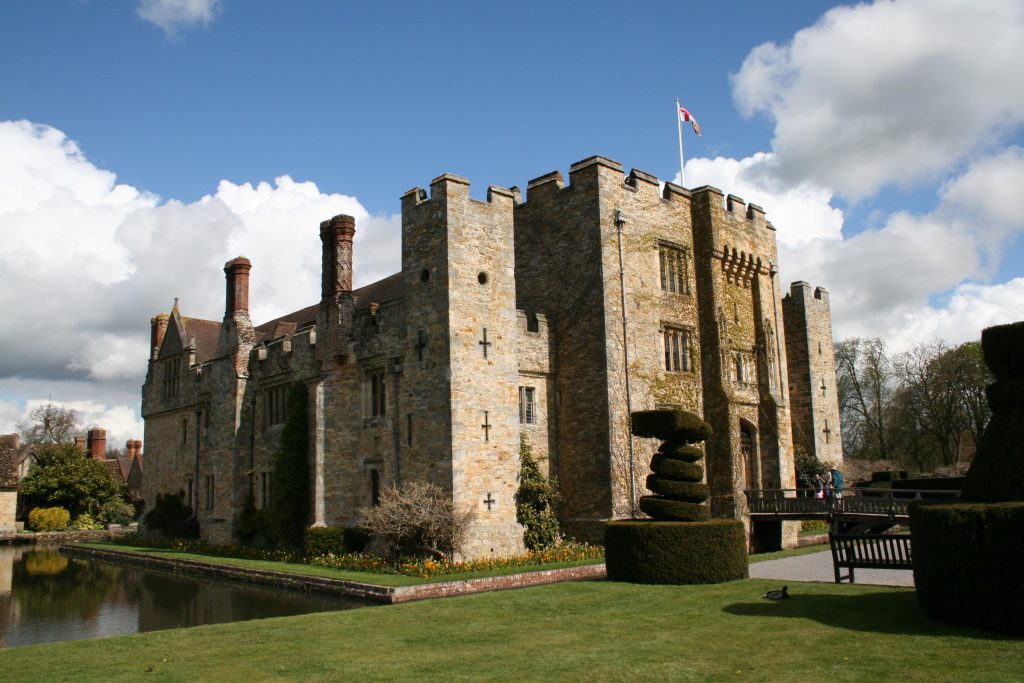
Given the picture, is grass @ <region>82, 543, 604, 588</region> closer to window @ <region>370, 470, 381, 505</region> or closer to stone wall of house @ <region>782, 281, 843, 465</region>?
window @ <region>370, 470, 381, 505</region>

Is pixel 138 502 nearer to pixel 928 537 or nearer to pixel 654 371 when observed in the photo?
pixel 654 371

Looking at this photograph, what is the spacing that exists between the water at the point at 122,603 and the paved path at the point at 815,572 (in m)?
8.86

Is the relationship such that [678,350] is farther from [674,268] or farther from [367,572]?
[367,572]

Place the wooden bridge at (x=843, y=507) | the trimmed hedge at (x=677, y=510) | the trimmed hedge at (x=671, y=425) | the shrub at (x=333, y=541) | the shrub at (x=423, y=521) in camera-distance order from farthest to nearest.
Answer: the shrub at (x=333, y=541) → the wooden bridge at (x=843, y=507) → the shrub at (x=423, y=521) → the trimmed hedge at (x=671, y=425) → the trimmed hedge at (x=677, y=510)

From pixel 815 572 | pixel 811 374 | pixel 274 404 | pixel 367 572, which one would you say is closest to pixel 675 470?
pixel 815 572

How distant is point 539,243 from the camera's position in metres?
25.9

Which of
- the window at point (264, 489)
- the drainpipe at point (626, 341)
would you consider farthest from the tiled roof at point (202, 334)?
the drainpipe at point (626, 341)

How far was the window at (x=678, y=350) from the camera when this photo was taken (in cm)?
2566

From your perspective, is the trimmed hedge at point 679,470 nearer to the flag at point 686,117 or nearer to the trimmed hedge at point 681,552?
the trimmed hedge at point 681,552

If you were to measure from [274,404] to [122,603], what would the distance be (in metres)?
10.8

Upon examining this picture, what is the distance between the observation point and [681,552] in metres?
15.5

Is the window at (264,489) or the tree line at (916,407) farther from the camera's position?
the tree line at (916,407)

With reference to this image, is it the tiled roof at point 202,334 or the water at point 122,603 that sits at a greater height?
the tiled roof at point 202,334

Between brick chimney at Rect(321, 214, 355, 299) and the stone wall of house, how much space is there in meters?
19.8
